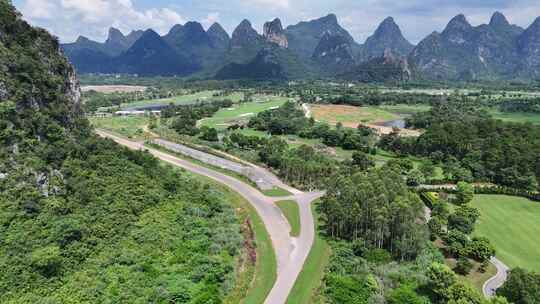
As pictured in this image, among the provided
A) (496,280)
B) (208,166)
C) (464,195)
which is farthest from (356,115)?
(496,280)

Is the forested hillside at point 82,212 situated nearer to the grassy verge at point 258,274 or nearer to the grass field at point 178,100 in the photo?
the grassy verge at point 258,274

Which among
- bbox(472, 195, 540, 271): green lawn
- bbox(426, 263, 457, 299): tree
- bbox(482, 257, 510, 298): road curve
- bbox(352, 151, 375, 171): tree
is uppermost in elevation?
bbox(352, 151, 375, 171): tree

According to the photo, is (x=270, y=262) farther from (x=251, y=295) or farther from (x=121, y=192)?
(x=121, y=192)

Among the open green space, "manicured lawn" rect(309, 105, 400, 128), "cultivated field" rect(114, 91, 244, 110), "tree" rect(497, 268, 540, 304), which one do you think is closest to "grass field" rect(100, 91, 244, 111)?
"cultivated field" rect(114, 91, 244, 110)

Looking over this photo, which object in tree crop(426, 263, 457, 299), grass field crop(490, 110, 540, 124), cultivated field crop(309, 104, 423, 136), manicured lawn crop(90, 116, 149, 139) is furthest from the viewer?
grass field crop(490, 110, 540, 124)

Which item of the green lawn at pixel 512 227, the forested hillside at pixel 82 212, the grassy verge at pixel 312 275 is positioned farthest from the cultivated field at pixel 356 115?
the forested hillside at pixel 82 212

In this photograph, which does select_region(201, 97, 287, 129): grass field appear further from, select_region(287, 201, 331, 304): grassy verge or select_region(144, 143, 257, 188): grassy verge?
select_region(287, 201, 331, 304): grassy verge

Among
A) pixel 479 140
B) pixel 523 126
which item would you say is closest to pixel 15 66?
pixel 479 140

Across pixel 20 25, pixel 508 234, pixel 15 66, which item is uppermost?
pixel 20 25
